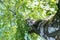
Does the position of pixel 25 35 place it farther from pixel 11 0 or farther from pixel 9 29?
pixel 11 0

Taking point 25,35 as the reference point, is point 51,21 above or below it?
above

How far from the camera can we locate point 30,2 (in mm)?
4746

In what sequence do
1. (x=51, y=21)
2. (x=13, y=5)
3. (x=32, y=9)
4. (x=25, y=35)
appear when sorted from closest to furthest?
(x=51, y=21) < (x=25, y=35) < (x=13, y=5) < (x=32, y=9)

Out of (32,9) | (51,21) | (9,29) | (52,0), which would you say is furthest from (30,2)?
(51,21)

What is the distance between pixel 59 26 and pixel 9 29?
1268mm

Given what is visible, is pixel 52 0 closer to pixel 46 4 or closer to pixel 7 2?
pixel 46 4

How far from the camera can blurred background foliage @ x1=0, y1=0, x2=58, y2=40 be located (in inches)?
153

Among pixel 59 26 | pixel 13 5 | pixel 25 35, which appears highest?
pixel 13 5

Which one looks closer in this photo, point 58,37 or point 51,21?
point 58,37

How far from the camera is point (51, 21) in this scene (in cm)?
316

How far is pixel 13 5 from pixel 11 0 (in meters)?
0.19

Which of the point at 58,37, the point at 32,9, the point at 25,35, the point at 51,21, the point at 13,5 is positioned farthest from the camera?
the point at 32,9

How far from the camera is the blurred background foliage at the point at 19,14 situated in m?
3.89

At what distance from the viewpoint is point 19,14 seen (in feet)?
13.8
